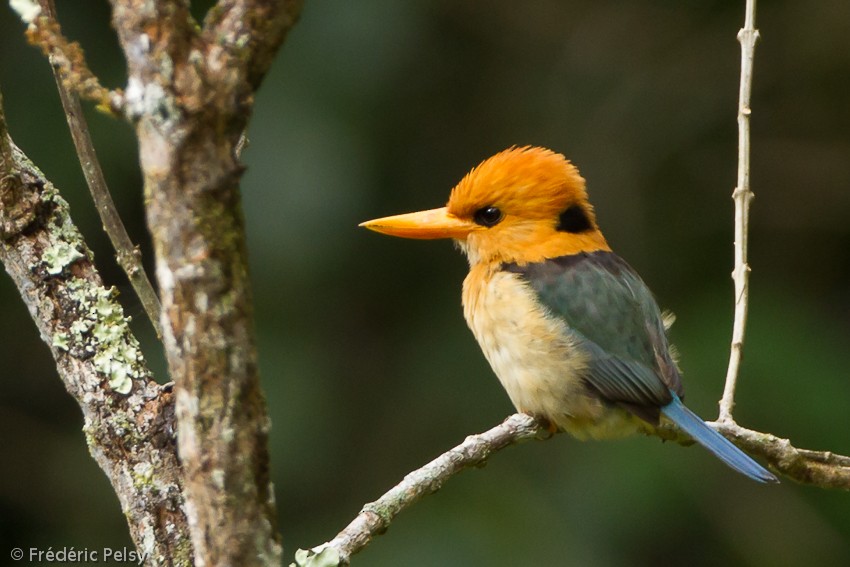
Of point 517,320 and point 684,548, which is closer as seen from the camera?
point 517,320

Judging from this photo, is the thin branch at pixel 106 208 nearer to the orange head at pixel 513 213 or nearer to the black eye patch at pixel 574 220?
the orange head at pixel 513 213

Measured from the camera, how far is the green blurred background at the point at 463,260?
395 centimetres

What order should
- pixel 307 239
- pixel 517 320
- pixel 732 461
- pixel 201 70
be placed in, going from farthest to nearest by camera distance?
1. pixel 307 239
2. pixel 517 320
3. pixel 732 461
4. pixel 201 70

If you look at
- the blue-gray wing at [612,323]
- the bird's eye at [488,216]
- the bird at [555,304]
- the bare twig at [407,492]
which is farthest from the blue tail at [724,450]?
the bird's eye at [488,216]

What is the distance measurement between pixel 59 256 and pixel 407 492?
2.24ft

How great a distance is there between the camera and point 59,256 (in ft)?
6.07

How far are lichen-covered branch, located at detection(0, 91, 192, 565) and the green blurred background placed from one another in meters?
1.96

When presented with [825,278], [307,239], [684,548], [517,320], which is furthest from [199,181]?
[825,278]

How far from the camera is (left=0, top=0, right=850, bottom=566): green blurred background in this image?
3945mm

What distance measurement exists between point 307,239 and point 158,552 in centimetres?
230

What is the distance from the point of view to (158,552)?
1.71m

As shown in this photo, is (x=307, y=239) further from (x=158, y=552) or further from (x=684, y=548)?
(x=158, y=552)

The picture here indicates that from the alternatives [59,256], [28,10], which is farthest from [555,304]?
[28,10]

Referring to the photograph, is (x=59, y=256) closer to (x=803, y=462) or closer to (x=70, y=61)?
(x=70, y=61)
